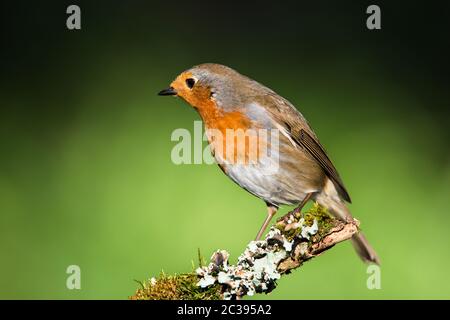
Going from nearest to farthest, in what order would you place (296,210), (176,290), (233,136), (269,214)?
(176,290), (296,210), (233,136), (269,214)

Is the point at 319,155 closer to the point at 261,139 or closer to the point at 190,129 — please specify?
the point at 261,139

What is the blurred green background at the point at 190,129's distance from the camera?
3.40 metres

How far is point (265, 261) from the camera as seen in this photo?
8.02 ft

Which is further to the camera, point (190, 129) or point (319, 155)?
point (190, 129)

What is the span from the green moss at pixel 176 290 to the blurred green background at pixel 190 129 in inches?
35.6

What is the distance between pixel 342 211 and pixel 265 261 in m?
1.12

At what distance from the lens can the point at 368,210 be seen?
364 cm

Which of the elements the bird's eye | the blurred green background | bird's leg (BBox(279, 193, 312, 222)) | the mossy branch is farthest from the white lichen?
the bird's eye

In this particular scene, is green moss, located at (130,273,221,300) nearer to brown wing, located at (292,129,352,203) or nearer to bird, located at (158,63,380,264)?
bird, located at (158,63,380,264)

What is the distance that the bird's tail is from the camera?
3.38 meters

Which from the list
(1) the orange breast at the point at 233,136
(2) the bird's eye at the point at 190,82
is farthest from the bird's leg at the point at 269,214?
(2) the bird's eye at the point at 190,82

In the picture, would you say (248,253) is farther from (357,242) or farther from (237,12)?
(237,12)

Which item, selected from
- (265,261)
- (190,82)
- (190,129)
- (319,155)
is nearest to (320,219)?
(265,261)

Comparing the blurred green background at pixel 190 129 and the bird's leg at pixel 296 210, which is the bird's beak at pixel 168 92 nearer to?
the blurred green background at pixel 190 129
